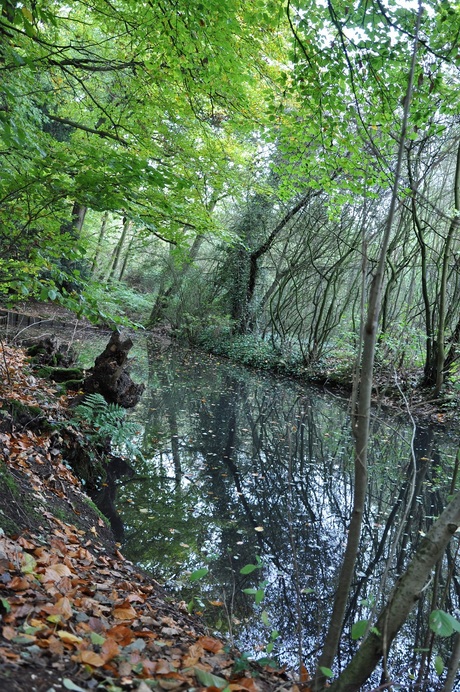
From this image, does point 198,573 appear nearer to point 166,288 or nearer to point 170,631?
point 170,631

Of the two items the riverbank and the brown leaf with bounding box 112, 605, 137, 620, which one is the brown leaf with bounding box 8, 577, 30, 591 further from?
the riverbank

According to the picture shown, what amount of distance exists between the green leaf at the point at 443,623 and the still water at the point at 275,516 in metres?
0.23

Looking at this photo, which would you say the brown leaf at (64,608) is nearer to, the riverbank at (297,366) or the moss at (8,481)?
the moss at (8,481)

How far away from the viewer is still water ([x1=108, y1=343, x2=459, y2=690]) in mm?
3289

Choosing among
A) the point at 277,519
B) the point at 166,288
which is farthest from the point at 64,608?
the point at 166,288

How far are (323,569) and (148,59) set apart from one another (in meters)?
6.65

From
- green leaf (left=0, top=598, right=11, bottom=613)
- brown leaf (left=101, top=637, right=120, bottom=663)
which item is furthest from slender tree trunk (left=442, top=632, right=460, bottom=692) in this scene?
green leaf (left=0, top=598, right=11, bottom=613)

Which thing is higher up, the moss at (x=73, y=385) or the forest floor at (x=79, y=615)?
the moss at (x=73, y=385)

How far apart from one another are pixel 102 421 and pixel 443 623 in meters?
4.81

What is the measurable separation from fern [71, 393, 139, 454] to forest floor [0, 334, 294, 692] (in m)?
1.42

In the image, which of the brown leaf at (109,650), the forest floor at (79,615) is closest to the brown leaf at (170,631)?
the forest floor at (79,615)

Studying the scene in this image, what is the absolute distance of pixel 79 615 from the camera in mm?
2154

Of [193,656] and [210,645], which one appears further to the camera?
[210,645]

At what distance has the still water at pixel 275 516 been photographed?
10.8 feet
